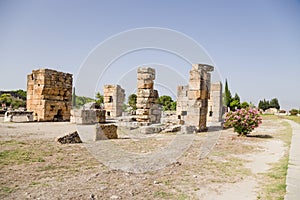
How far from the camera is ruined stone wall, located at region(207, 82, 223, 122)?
19.1 meters

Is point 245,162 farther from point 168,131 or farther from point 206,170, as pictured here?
point 168,131

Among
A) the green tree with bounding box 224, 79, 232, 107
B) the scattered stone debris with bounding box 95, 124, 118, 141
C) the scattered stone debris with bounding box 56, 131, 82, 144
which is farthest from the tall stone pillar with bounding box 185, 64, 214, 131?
the green tree with bounding box 224, 79, 232, 107

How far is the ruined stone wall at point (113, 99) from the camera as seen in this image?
21656mm

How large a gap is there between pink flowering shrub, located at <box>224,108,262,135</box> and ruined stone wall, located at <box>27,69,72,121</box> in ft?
37.6

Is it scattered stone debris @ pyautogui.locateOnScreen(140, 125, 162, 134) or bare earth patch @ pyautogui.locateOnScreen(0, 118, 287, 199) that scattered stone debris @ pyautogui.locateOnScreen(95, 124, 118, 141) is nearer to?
bare earth patch @ pyautogui.locateOnScreen(0, 118, 287, 199)

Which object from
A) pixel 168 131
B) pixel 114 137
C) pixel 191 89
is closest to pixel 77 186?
pixel 114 137

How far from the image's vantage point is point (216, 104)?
19.3m

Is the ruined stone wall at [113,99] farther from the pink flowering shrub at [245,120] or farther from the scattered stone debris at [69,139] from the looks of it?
the scattered stone debris at [69,139]

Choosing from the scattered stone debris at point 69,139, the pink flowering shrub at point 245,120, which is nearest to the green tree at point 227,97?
the pink flowering shrub at point 245,120

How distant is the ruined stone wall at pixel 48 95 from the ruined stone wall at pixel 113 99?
5.56 m

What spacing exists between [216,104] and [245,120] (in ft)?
31.3

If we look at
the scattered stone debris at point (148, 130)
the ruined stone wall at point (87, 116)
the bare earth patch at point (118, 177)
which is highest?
the ruined stone wall at point (87, 116)

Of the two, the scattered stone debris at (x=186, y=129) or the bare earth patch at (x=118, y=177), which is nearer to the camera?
the bare earth patch at (x=118, y=177)

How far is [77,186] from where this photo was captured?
12.2 ft
